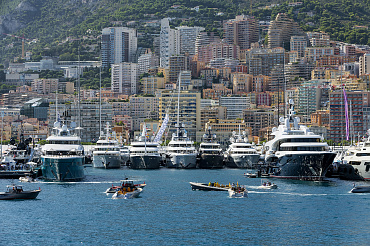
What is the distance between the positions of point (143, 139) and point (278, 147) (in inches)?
1694

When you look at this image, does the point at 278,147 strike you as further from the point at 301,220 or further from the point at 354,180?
the point at 301,220

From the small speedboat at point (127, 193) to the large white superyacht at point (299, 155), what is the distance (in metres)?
26.3

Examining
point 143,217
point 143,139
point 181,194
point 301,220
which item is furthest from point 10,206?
point 143,139

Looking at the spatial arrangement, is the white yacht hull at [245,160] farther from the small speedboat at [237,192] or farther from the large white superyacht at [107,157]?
the small speedboat at [237,192]

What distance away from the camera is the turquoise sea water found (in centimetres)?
6400

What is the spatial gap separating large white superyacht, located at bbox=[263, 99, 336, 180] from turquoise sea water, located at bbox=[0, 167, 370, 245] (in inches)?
A: 219

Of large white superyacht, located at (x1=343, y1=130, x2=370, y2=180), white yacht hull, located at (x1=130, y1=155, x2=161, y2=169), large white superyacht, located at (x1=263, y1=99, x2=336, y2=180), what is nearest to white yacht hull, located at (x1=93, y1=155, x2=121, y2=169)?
white yacht hull, located at (x1=130, y1=155, x2=161, y2=169)

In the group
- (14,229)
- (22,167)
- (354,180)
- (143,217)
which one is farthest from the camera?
(22,167)

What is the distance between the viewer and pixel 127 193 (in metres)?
85.8

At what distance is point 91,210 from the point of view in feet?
255

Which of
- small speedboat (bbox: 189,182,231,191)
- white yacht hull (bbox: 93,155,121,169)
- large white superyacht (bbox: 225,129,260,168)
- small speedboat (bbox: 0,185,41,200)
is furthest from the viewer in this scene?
white yacht hull (bbox: 93,155,121,169)

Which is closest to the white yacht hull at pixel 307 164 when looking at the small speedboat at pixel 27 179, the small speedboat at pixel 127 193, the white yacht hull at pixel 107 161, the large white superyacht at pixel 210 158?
the small speedboat at pixel 127 193

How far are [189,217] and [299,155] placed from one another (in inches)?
1327

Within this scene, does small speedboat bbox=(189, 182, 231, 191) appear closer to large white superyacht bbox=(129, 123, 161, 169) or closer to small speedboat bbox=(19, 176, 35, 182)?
small speedboat bbox=(19, 176, 35, 182)
